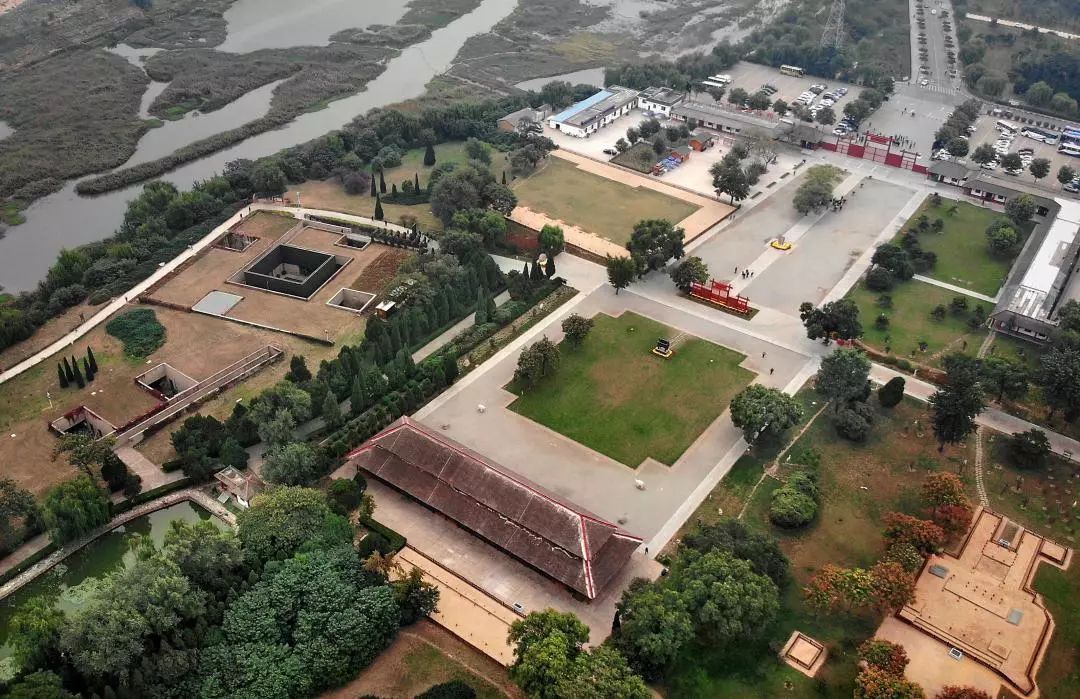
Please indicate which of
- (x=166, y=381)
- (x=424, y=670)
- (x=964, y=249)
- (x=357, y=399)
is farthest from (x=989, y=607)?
(x=166, y=381)

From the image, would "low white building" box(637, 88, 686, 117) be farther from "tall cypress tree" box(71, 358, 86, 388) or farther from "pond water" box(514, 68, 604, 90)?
"tall cypress tree" box(71, 358, 86, 388)

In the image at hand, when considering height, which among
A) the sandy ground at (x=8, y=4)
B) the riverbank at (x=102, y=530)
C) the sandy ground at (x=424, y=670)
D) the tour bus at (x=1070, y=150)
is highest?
the tour bus at (x=1070, y=150)

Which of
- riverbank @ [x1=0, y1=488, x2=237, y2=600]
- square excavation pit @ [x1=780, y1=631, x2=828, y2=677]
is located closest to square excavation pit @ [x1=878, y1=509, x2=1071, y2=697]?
square excavation pit @ [x1=780, y1=631, x2=828, y2=677]

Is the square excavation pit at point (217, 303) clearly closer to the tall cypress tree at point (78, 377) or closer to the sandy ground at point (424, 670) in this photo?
the tall cypress tree at point (78, 377)

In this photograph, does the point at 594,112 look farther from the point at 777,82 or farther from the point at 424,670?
the point at 424,670

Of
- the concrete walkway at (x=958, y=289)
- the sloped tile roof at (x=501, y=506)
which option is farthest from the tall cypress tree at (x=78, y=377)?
the concrete walkway at (x=958, y=289)

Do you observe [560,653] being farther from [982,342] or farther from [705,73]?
[705,73]

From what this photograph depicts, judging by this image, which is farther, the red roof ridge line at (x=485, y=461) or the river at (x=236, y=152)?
the river at (x=236, y=152)
